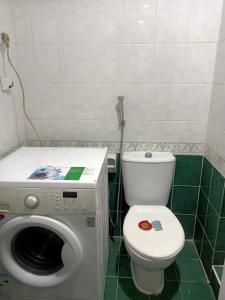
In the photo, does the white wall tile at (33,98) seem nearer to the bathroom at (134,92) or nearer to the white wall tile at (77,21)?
the bathroom at (134,92)

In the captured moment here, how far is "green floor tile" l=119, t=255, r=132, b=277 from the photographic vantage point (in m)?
1.56

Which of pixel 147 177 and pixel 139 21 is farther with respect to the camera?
pixel 147 177

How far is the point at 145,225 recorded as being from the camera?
1.38 m

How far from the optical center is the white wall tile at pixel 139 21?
1.40 metres

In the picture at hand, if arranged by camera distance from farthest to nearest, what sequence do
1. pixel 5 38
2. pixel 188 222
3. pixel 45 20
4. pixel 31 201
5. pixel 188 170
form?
pixel 188 222 < pixel 188 170 < pixel 45 20 < pixel 5 38 < pixel 31 201

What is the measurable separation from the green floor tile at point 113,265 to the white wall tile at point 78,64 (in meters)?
1.33

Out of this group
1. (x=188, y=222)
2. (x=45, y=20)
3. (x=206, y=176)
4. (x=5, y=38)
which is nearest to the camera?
(x=5, y=38)

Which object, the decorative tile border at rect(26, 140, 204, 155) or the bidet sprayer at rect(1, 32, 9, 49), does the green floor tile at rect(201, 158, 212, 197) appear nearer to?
the decorative tile border at rect(26, 140, 204, 155)

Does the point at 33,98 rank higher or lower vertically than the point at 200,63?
lower

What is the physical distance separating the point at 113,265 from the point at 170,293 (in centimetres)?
43

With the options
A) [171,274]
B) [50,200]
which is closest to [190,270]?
[171,274]

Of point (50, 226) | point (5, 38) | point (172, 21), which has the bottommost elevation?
point (50, 226)

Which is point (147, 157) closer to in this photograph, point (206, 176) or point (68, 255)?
point (206, 176)

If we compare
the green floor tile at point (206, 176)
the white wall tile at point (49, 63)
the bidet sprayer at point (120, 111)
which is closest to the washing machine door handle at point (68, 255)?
the bidet sprayer at point (120, 111)
